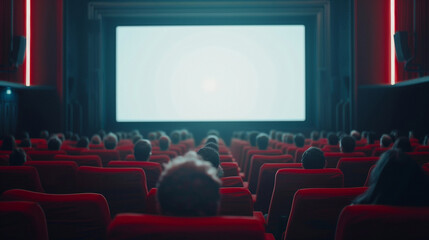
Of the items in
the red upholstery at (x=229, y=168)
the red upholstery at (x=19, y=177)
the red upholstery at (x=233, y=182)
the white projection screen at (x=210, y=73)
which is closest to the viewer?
the red upholstery at (x=19, y=177)

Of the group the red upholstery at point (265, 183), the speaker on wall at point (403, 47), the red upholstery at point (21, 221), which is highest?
the speaker on wall at point (403, 47)

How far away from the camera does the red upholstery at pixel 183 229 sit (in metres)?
1.09

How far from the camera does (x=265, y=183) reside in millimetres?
3154

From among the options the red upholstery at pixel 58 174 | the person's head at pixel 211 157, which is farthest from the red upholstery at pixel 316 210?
the red upholstery at pixel 58 174

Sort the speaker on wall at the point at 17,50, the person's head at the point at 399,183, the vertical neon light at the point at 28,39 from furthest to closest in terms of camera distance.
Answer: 1. the vertical neon light at the point at 28,39
2. the speaker on wall at the point at 17,50
3. the person's head at the point at 399,183

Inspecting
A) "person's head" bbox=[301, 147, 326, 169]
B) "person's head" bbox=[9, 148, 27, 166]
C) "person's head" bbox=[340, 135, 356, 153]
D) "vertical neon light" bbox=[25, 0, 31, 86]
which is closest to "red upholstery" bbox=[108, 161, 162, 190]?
"person's head" bbox=[9, 148, 27, 166]

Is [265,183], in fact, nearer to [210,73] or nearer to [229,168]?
[229,168]

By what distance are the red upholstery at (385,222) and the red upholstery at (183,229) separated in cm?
34

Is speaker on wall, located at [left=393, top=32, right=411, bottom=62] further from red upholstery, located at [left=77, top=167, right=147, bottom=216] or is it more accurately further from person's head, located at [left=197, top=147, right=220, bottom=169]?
red upholstery, located at [left=77, top=167, right=147, bottom=216]

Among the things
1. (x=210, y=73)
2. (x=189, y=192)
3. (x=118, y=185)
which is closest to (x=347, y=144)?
(x=118, y=185)

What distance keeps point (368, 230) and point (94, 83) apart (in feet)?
45.9

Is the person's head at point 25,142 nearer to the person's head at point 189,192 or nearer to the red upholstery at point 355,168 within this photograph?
the red upholstery at point 355,168

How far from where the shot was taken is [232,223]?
1104 millimetres

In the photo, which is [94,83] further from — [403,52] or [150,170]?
[150,170]
